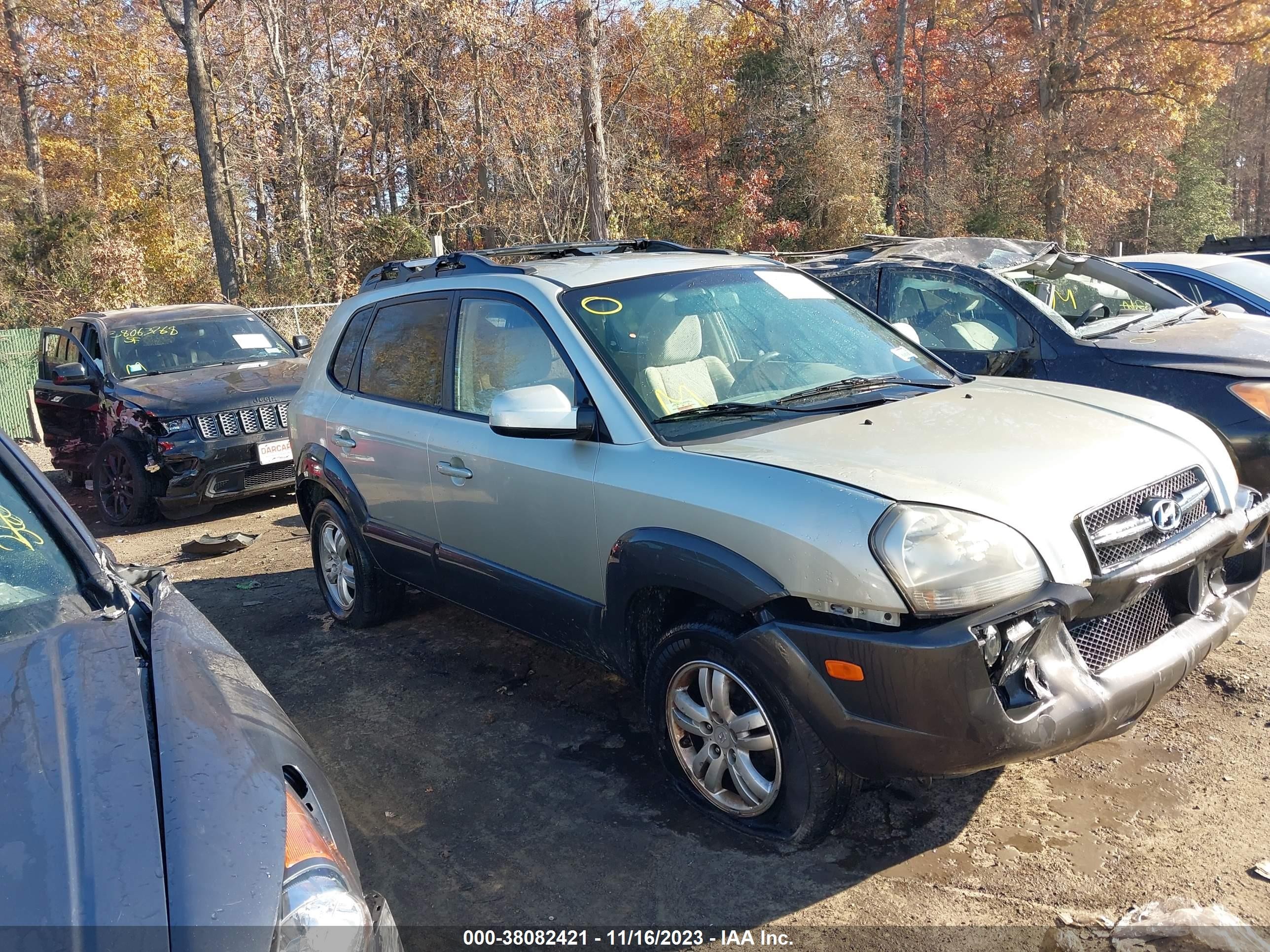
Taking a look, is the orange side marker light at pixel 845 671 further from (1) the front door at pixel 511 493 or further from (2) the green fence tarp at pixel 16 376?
(2) the green fence tarp at pixel 16 376

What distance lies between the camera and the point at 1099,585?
273 cm

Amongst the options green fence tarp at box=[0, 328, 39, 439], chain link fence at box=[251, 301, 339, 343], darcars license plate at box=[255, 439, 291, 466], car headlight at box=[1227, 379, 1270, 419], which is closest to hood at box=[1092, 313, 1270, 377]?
car headlight at box=[1227, 379, 1270, 419]

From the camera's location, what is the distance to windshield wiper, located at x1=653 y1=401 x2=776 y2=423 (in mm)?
3439

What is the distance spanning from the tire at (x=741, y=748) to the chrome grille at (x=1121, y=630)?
0.80m

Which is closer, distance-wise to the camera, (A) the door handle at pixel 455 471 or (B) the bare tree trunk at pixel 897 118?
(A) the door handle at pixel 455 471

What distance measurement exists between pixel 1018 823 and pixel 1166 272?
6.41m

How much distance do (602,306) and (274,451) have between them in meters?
5.49

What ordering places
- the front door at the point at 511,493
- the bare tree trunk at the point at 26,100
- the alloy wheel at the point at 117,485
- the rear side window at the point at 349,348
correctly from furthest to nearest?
the bare tree trunk at the point at 26,100 < the alloy wheel at the point at 117,485 < the rear side window at the point at 349,348 < the front door at the point at 511,493

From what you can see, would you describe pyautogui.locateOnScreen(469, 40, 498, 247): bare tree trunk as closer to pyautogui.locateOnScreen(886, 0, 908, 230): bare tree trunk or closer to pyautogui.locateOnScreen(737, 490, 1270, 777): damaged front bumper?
pyautogui.locateOnScreen(886, 0, 908, 230): bare tree trunk

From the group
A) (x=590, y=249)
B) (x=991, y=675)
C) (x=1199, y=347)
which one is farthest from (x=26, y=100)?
(x=991, y=675)

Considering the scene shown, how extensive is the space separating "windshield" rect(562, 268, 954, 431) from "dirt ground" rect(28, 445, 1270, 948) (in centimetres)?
148

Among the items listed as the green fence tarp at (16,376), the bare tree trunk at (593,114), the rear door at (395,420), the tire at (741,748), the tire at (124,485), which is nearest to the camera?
the tire at (741,748)

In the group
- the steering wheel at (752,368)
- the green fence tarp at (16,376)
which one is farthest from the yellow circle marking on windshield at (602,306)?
the green fence tarp at (16,376)

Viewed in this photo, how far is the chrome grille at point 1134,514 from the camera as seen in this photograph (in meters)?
2.80
